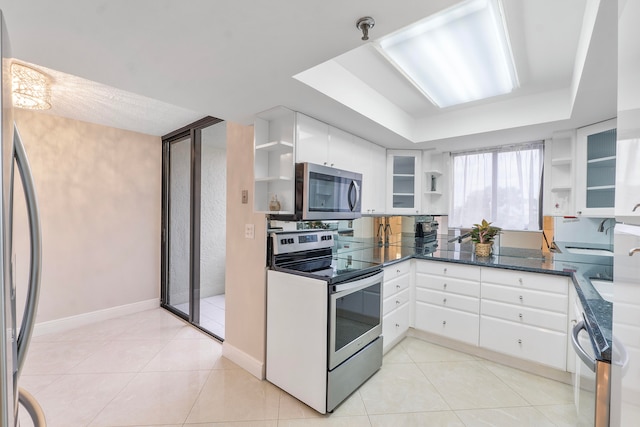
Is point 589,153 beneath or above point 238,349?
above

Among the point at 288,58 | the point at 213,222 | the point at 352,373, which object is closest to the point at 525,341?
the point at 352,373

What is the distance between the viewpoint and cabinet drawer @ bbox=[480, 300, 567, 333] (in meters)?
2.12

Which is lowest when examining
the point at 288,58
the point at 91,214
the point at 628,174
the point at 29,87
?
the point at 91,214

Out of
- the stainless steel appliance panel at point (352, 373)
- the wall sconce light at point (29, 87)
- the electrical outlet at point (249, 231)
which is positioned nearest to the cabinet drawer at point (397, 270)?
the stainless steel appliance panel at point (352, 373)

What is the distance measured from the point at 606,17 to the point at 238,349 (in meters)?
3.02

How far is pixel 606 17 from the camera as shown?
1.13 m

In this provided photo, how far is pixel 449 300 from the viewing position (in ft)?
8.57

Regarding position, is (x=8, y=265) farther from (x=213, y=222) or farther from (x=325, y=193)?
(x=213, y=222)

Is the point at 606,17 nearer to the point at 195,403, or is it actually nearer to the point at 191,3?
the point at 191,3

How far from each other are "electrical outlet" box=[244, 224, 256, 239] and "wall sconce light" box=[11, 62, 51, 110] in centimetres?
182

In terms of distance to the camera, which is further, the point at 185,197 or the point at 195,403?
the point at 185,197

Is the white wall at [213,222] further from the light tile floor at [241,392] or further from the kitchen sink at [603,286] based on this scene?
the kitchen sink at [603,286]

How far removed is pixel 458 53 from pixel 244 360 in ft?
9.27

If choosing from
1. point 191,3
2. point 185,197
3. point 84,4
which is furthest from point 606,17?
point 185,197
